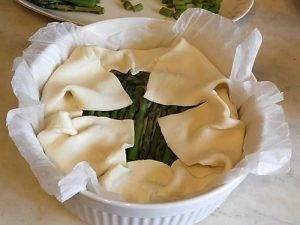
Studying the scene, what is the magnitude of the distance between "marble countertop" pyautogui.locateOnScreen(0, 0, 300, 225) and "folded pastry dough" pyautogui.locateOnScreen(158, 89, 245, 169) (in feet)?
0.26

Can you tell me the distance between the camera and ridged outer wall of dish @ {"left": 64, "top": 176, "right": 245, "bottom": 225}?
473 mm

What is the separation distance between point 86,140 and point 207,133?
161mm

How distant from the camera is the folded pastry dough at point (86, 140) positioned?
540mm

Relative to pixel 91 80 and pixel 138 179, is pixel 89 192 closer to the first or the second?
pixel 138 179

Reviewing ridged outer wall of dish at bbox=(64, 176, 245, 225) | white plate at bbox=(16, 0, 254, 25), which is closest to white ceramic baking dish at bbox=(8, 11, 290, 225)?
ridged outer wall of dish at bbox=(64, 176, 245, 225)

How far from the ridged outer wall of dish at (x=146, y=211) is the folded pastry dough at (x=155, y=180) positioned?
21mm

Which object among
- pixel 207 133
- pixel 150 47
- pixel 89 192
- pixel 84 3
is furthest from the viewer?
pixel 84 3

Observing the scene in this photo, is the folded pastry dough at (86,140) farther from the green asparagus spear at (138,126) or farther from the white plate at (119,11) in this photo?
the white plate at (119,11)

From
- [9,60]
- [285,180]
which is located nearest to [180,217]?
[285,180]

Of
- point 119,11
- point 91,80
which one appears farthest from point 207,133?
point 119,11

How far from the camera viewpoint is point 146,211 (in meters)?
0.47

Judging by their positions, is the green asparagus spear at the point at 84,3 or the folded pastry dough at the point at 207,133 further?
the green asparagus spear at the point at 84,3

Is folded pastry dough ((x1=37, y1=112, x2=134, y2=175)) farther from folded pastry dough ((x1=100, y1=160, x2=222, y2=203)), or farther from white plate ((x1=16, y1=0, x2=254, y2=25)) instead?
white plate ((x1=16, y1=0, x2=254, y2=25))

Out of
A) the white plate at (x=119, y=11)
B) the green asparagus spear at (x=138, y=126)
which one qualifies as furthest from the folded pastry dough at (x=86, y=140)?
the white plate at (x=119, y=11)
